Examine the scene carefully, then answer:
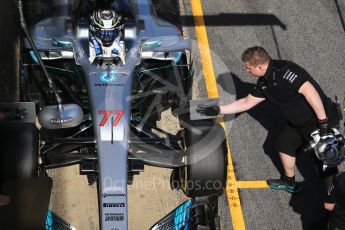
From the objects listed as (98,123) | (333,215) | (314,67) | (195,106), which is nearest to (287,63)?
(195,106)

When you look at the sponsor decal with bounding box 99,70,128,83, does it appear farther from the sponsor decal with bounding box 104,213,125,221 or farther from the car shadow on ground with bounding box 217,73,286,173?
the car shadow on ground with bounding box 217,73,286,173

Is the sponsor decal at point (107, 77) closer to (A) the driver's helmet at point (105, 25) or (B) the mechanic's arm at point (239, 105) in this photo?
(A) the driver's helmet at point (105, 25)

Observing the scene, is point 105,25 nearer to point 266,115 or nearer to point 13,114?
point 13,114

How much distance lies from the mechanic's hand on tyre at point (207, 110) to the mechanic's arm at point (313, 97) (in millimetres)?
934

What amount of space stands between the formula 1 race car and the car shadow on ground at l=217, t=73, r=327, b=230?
3.83 feet

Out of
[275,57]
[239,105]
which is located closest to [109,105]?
[239,105]

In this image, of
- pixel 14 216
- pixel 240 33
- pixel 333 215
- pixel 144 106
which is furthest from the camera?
pixel 240 33

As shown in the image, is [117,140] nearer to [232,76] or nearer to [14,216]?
[14,216]

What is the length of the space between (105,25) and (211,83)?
2202 millimetres

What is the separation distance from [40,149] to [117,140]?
849 millimetres

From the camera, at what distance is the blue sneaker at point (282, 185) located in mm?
7630

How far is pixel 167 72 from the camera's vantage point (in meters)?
7.63

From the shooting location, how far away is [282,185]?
7.64 meters

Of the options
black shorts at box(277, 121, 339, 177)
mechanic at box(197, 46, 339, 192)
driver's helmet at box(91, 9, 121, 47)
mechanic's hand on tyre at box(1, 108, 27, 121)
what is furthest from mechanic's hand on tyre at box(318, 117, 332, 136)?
mechanic's hand on tyre at box(1, 108, 27, 121)
